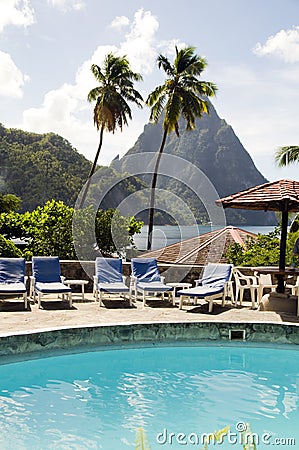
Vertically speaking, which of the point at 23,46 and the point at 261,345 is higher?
the point at 23,46

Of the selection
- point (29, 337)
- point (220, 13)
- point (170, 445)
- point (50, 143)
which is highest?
point (50, 143)

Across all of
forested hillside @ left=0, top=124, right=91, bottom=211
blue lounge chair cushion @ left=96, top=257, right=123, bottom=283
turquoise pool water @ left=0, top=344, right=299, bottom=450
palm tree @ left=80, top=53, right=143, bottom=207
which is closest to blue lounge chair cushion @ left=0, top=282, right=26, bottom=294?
blue lounge chair cushion @ left=96, top=257, right=123, bottom=283

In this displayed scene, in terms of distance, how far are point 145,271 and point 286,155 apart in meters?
13.0

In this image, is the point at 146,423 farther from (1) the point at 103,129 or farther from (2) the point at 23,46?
(1) the point at 103,129

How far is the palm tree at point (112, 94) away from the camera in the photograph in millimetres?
26250

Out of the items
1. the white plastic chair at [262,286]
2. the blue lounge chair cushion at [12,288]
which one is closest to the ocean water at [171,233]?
the white plastic chair at [262,286]

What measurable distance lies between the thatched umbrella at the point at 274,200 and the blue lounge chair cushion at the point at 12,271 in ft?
12.2

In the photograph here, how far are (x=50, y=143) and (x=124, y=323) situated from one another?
34.4 meters

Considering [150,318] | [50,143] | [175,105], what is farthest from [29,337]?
[50,143]

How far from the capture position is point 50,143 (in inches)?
1580

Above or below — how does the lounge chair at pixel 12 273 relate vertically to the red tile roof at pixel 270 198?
below

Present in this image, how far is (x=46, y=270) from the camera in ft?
31.7

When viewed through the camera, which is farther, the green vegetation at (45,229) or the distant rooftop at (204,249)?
the green vegetation at (45,229)

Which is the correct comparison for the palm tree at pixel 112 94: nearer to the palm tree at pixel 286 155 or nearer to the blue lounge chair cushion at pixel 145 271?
the palm tree at pixel 286 155
